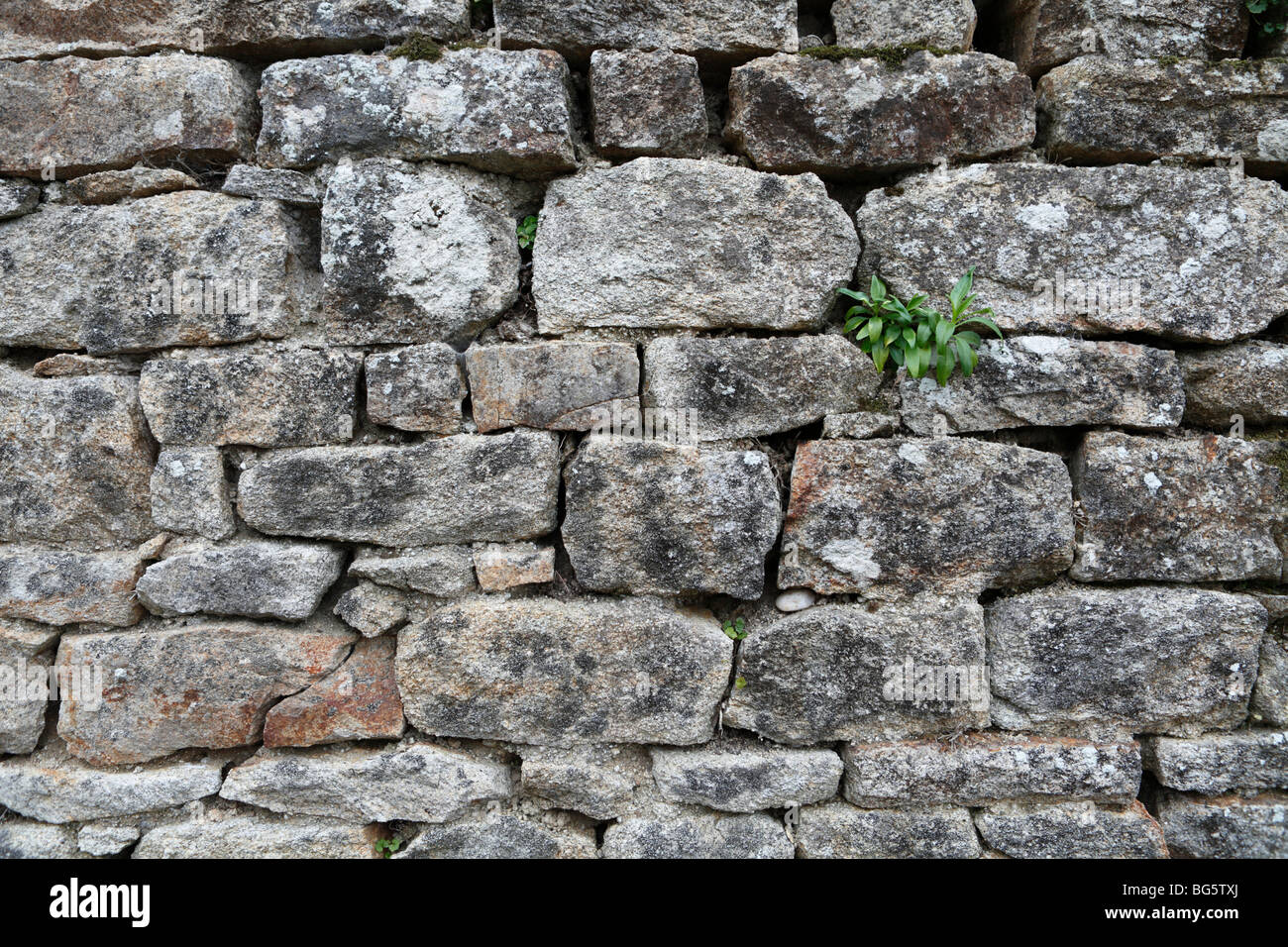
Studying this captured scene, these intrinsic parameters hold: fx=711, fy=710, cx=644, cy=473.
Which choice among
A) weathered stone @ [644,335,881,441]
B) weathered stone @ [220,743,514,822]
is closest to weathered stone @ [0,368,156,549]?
weathered stone @ [220,743,514,822]

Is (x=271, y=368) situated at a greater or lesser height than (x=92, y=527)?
greater

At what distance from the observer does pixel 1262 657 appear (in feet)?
7.00

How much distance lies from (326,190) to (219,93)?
0.43 meters

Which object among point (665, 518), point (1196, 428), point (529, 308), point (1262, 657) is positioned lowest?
point (1262, 657)

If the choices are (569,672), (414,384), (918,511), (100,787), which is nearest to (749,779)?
(569,672)

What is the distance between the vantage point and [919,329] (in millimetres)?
2012

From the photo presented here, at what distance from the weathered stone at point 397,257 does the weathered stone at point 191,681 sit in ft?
3.05

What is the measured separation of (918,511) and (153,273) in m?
2.36

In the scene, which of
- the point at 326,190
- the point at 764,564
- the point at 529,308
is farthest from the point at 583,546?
the point at 326,190

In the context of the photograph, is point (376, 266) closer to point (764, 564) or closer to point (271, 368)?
point (271, 368)

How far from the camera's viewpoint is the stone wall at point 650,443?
2053 mm

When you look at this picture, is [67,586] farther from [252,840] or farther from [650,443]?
[650,443]

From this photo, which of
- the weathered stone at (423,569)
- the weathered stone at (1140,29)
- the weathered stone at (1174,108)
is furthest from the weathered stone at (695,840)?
the weathered stone at (1140,29)

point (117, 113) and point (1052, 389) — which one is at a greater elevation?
point (117, 113)
